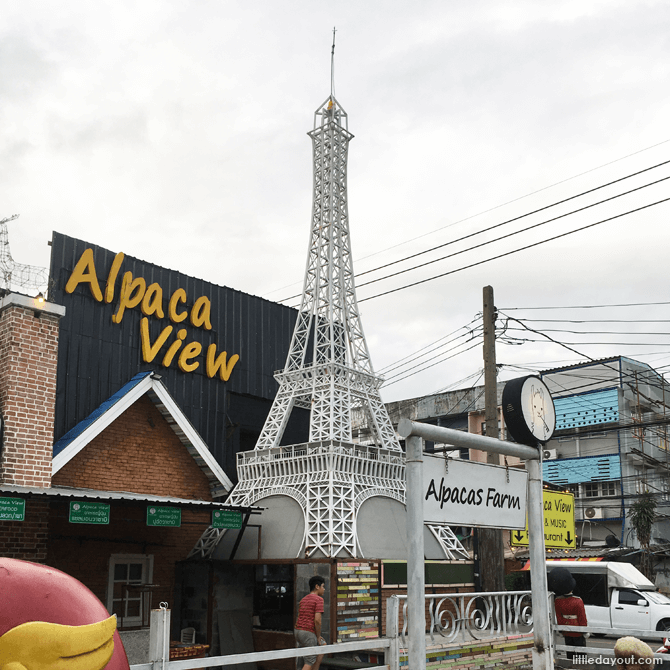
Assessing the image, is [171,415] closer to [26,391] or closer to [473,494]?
[26,391]

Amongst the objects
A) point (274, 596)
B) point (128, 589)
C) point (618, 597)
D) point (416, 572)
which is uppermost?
point (416, 572)

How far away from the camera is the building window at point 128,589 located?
17016 mm

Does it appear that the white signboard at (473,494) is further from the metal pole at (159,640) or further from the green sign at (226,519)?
the green sign at (226,519)

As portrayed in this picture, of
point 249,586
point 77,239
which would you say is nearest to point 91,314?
point 77,239

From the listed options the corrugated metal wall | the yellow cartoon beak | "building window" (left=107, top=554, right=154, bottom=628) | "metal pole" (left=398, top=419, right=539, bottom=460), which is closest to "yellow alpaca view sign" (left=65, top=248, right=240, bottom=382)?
the corrugated metal wall

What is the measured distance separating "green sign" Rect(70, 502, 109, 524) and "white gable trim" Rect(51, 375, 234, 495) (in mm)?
2651

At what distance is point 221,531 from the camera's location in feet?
62.1

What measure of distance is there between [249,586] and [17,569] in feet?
51.2

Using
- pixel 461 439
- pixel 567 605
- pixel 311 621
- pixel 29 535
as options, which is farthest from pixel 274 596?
pixel 461 439

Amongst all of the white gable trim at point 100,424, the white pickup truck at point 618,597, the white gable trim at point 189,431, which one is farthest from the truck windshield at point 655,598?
the white gable trim at point 100,424

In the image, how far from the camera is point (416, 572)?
6.57m

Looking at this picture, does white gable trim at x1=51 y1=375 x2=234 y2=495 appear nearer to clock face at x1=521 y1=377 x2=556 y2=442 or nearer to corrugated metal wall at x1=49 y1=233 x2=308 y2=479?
corrugated metal wall at x1=49 y1=233 x2=308 y2=479

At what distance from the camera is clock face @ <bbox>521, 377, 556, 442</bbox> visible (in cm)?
830

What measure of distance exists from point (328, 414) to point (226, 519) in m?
6.44
